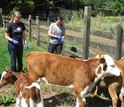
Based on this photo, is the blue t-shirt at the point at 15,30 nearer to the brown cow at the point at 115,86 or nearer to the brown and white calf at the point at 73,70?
the brown and white calf at the point at 73,70

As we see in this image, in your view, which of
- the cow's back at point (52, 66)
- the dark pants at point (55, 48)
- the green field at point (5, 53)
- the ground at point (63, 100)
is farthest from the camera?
the green field at point (5, 53)

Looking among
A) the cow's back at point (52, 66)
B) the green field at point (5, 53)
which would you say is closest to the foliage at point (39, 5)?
the green field at point (5, 53)

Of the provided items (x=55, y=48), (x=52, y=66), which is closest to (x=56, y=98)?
(x=52, y=66)

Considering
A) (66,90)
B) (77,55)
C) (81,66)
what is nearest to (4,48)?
(77,55)

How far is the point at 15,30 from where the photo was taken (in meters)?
7.64

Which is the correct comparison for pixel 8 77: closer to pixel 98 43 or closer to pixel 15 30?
pixel 15 30

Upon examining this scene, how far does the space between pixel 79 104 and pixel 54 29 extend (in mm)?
3254

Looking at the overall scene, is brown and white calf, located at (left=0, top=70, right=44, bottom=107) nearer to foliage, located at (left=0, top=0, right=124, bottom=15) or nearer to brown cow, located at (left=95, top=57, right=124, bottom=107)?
brown cow, located at (left=95, top=57, right=124, bottom=107)

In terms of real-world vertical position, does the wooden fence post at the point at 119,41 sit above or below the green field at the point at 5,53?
above

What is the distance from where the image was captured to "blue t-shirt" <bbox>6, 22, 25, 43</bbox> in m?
7.58

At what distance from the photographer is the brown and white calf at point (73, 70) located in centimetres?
589

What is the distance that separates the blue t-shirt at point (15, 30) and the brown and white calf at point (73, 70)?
4.44ft

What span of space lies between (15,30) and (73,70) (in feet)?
7.09

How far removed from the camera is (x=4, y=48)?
44.7 feet
